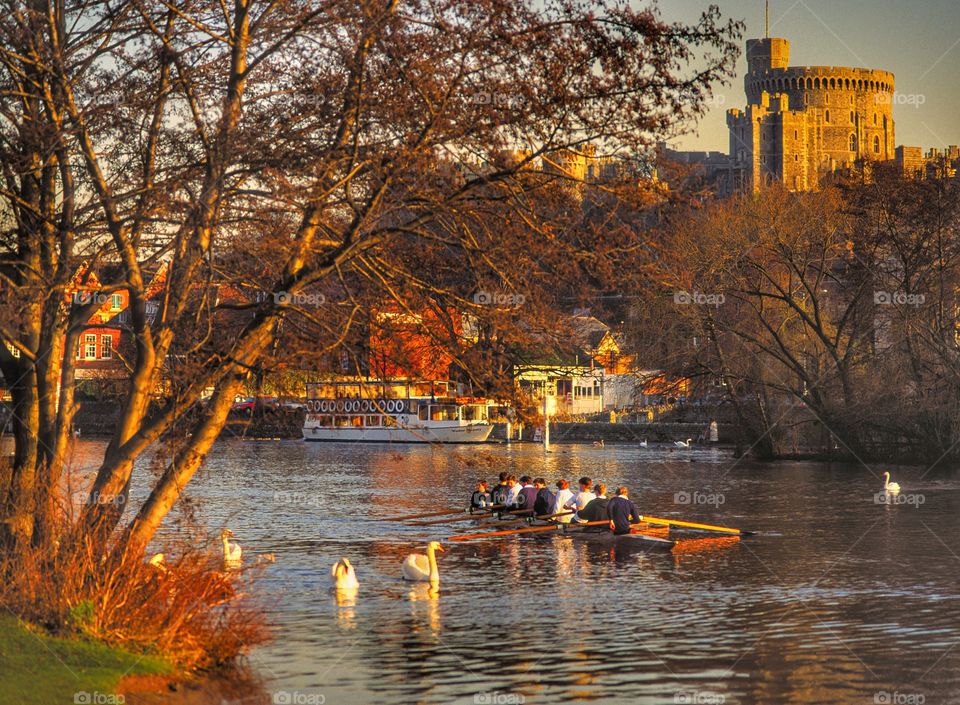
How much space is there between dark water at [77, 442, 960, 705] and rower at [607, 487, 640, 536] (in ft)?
2.47

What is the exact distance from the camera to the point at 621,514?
33156 mm

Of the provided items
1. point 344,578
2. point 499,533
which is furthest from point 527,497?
point 344,578

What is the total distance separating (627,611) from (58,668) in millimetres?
11678

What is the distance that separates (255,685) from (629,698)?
187 inches

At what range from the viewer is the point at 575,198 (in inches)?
643

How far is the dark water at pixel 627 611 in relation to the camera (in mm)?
17109

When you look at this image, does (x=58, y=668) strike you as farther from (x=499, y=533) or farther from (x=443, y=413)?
(x=443, y=413)

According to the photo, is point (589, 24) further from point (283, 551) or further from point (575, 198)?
point (283, 551)

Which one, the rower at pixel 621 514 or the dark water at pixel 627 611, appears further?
the rower at pixel 621 514

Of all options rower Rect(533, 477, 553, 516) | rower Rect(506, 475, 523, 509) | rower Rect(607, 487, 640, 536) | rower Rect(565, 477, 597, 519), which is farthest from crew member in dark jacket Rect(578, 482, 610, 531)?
rower Rect(506, 475, 523, 509)

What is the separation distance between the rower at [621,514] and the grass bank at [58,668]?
19.2 m

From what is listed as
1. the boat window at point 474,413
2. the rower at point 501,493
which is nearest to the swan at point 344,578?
→ the rower at point 501,493

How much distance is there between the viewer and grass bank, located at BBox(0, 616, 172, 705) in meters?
13.4

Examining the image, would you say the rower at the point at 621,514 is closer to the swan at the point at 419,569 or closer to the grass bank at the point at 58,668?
the swan at the point at 419,569
